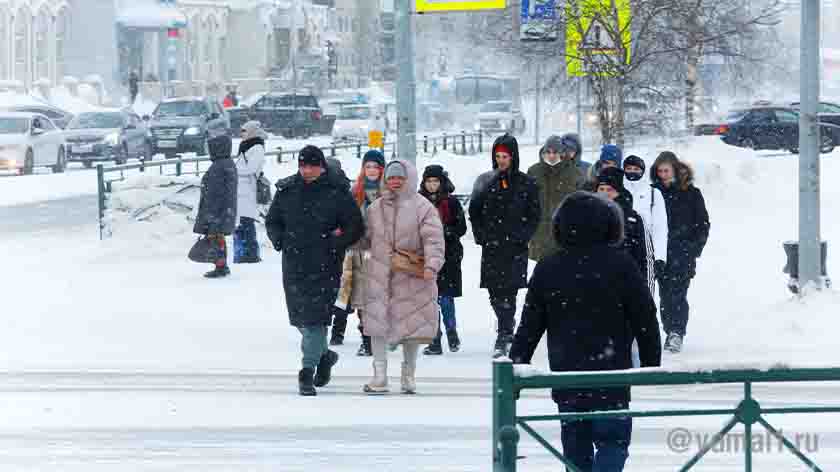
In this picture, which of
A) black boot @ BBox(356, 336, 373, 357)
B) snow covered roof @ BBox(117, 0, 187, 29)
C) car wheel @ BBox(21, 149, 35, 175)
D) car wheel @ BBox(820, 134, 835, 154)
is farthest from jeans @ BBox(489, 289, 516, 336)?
snow covered roof @ BBox(117, 0, 187, 29)

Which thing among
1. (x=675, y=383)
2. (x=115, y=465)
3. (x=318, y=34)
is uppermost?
(x=318, y=34)

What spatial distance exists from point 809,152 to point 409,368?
5.48m

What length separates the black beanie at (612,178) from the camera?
9414mm

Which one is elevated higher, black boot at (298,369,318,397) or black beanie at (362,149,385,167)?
black beanie at (362,149,385,167)

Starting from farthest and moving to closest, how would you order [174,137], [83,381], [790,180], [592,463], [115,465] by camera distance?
[174,137]
[790,180]
[83,381]
[115,465]
[592,463]

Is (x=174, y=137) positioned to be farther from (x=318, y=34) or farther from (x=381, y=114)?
(x=318, y=34)

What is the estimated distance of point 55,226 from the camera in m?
25.9

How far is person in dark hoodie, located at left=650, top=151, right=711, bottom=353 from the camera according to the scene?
12.7 meters

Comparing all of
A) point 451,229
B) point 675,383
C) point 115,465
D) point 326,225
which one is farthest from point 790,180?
point 675,383

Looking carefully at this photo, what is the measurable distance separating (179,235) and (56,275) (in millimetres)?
3094

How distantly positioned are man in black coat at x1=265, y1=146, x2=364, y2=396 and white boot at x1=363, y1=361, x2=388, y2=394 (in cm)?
47

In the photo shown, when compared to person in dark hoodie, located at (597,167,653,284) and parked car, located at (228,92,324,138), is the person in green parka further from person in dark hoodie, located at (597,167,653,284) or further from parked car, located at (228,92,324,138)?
parked car, located at (228,92,324,138)

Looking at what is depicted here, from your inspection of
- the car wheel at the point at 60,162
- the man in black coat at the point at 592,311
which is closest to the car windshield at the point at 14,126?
the car wheel at the point at 60,162

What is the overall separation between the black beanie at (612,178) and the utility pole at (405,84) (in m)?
8.35
